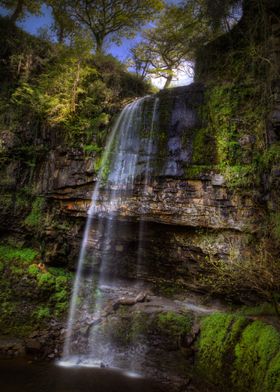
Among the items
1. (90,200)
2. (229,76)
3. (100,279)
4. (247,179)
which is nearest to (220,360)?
(247,179)

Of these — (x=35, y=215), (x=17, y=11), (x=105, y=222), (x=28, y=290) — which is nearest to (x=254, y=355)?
(x=105, y=222)

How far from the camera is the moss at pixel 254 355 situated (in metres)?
6.38

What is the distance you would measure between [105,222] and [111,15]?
1391 cm

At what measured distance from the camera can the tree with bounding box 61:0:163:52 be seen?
58.1ft

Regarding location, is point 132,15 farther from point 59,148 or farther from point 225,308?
point 225,308

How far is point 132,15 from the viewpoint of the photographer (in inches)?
734

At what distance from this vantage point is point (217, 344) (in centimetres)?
770

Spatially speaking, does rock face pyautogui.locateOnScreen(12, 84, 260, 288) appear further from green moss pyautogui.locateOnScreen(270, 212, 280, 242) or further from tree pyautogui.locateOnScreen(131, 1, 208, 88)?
tree pyautogui.locateOnScreen(131, 1, 208, 88)

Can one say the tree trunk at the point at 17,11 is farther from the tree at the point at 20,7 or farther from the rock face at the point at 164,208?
the rock face at the point at 164,208

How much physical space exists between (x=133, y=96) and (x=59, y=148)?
497 cm

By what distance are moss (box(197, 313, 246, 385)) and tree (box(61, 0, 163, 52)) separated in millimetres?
16351

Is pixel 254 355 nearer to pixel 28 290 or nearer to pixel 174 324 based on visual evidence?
pixel 174 324

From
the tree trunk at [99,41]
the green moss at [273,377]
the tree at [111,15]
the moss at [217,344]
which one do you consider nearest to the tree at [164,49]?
the tree at [111,15]

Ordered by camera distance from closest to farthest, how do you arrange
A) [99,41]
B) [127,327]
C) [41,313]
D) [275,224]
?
[275,224] < [127,327] < [41,313] < [99,41]
